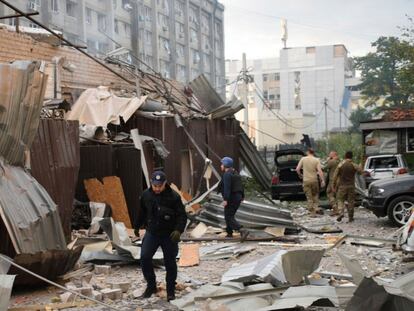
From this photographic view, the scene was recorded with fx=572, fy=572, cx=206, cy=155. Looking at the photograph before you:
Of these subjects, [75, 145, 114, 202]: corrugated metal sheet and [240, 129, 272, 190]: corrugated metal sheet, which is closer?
[75, 145, 114, 202]: corrugated metal sheet

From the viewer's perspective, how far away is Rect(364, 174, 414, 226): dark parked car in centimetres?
1211

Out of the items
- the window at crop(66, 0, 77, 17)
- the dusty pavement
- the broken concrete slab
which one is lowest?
the dusty pavement

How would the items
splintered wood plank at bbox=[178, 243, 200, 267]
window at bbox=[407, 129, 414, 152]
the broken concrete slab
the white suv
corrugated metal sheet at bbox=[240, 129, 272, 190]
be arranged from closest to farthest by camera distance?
the broken concrete slab, splintered wood plank at bbox=[178, 243, 200, 267], the white suv, window at bbox=[407, 129, 414, 152], corrugated metal sheet at bbox=[240, 129, 272, 190]

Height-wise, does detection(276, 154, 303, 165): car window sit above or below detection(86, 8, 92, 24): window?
below

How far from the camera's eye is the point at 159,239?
692 centimetres

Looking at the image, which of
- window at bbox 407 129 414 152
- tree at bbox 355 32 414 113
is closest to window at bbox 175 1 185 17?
tree at bbox 355 32 414 113

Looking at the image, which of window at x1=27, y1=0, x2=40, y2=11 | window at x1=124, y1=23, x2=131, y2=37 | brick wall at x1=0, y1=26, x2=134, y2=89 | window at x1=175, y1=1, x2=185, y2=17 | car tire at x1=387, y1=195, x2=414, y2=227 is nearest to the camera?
car tire at x1=387, y1=195, x2=414, y2=227

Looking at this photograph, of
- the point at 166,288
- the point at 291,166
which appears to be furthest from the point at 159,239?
the point at 291,166

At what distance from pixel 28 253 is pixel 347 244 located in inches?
229

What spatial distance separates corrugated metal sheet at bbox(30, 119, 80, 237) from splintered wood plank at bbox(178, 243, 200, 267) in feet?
7.47

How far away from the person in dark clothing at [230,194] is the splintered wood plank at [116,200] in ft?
9.06

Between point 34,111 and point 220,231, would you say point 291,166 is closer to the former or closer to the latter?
point 220,231

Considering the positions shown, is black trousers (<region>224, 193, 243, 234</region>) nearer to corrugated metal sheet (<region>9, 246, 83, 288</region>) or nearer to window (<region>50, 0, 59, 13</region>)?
corrugated metal sheet (<region>9, 246, 83, 288</region>)

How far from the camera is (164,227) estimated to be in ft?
22.5
